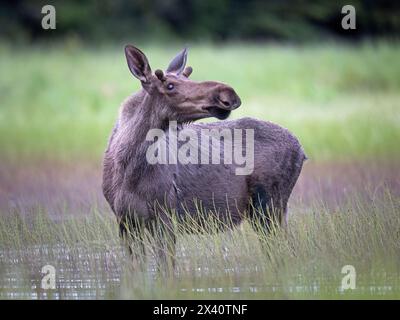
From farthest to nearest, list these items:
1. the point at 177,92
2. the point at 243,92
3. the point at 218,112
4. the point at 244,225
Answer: the point at 243,92
the point at 244,225
the point at 177,92
the point at 218,112

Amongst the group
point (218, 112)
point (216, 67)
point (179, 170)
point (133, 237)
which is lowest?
point (133, 237)

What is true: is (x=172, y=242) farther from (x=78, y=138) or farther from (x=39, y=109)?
(x=39, y=109)

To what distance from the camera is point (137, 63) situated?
831 cm

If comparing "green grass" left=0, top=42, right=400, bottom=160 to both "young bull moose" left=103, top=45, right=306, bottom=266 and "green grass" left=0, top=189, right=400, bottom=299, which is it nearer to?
"young bull moose" left=103, top=45, right=306, bottom=266

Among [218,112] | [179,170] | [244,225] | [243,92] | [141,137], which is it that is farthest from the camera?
[243,92]

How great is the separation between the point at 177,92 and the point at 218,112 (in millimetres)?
449

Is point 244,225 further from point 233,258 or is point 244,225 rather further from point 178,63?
point 178,63

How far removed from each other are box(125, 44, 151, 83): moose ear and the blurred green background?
24.6 feet

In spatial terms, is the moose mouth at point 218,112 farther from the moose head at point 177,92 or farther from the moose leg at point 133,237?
the moose leg at point 133,237

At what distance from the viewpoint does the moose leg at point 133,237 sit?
325 inches

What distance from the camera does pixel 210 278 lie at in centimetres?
790

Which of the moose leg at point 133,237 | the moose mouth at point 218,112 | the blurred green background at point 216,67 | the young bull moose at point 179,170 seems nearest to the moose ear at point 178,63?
the young bull moose at point 179,170

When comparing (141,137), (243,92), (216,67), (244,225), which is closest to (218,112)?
(141,137)

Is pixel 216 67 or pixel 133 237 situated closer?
pixel 133 237
